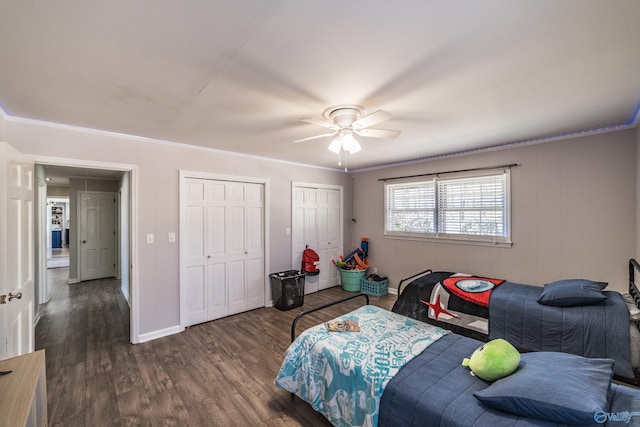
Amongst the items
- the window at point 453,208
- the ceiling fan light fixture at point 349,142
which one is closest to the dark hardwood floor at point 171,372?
the window at point 453,208

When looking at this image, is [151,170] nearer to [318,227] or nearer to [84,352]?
[84,352]

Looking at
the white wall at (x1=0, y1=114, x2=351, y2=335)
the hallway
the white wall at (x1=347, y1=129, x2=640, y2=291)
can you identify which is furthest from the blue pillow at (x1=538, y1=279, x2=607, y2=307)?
the white wall at (x1=0, y1=114, x2=351, y2=335)

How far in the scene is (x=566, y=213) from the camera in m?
3.37

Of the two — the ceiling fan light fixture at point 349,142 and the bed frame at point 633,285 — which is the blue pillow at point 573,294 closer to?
the bed frame at point 633,285

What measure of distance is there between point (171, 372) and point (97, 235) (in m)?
5.44

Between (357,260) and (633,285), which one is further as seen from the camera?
(357,260)

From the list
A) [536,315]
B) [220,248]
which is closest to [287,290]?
[220,248]

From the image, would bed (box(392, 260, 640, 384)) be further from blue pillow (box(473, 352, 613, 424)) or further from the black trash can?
the black trash can

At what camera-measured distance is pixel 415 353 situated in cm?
190

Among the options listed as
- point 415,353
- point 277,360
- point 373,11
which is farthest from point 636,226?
point 277,360

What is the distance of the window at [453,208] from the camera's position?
3.91 meters

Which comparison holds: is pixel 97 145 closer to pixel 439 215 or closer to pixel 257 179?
pixel 257 179

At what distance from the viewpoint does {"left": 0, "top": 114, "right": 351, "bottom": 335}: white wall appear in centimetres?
274

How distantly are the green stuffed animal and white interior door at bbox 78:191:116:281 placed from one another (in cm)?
772
